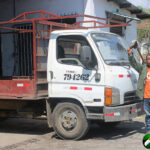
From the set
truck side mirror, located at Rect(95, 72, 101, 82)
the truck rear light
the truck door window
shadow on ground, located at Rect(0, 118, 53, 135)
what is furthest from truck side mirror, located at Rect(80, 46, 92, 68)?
shadow on ground, located at Rect(0, 118, 53, 135)

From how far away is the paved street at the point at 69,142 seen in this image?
597 centimetres

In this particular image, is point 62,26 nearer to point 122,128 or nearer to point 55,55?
point 55,55

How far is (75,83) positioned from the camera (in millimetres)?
6375

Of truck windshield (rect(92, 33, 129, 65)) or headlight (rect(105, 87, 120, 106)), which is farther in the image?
truck windshield (rect(92, 33, 129, 65))

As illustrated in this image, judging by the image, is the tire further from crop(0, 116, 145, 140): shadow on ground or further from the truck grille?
the truck grille

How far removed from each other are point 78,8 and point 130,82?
586 centimetres

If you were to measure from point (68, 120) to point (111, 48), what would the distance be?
70.7 inches

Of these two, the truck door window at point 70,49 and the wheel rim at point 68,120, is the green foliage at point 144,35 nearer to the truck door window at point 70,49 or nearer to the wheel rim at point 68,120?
the truck door window at point 70,49

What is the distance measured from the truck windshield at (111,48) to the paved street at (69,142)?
1.61 m

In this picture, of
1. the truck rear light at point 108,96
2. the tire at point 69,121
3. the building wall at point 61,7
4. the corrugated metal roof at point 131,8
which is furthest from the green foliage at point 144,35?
the truck rear light at point 108,96

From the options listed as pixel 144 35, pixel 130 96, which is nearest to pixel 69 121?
pixel 130 96

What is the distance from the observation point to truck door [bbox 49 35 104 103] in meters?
6.19

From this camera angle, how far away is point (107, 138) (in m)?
6.67

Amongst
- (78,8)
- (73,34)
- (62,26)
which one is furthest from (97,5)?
(73,34)
